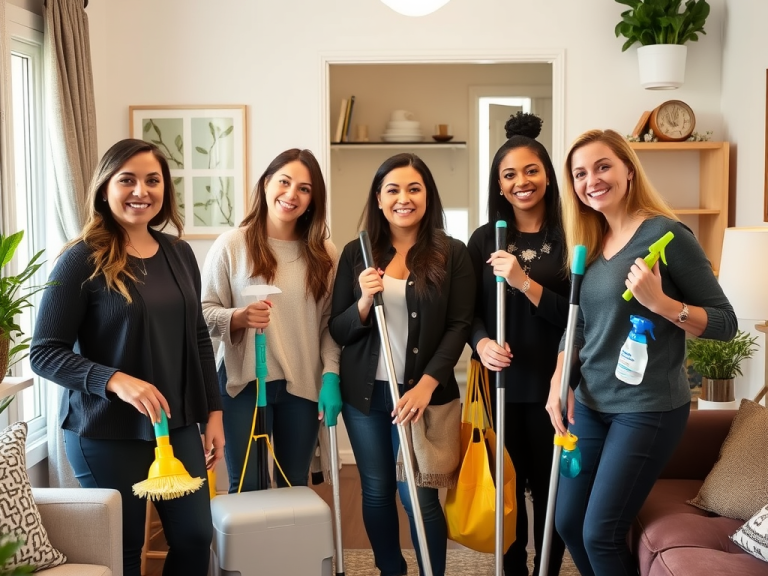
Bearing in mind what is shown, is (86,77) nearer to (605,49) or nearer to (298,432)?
(298,432)

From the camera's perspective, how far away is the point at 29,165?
366 centimetres

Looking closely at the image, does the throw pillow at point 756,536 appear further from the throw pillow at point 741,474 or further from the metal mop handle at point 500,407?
the metal mop handle at point 500,407

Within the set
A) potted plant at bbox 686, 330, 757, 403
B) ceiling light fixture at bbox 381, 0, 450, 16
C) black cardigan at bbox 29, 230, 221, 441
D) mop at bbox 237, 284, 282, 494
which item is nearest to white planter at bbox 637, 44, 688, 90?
potted plant at bbox 686, 330, 757, 403

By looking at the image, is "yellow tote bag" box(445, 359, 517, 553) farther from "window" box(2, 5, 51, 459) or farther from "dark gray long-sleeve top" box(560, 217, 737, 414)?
"window" box(2, 5, 51, 459)

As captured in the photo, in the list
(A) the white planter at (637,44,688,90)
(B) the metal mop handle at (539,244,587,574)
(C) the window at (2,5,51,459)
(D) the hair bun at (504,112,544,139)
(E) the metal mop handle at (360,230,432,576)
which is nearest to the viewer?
(B) the metal mop handle at (539,244,587,574)

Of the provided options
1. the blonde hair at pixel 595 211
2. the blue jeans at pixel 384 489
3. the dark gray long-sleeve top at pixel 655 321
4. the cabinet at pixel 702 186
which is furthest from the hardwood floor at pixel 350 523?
the cabinet at pixel 702 186

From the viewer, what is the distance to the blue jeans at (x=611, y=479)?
2.32m

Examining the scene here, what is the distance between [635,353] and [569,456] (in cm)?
39

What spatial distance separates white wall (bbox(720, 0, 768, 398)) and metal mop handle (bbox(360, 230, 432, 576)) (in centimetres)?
197

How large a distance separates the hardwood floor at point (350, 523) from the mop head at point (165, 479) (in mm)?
1401

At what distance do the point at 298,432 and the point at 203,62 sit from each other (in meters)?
2.41

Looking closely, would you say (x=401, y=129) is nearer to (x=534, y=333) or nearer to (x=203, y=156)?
(x=203, y=156)

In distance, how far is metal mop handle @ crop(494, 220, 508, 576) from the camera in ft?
8.63

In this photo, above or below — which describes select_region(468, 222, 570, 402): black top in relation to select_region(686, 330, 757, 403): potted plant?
above
